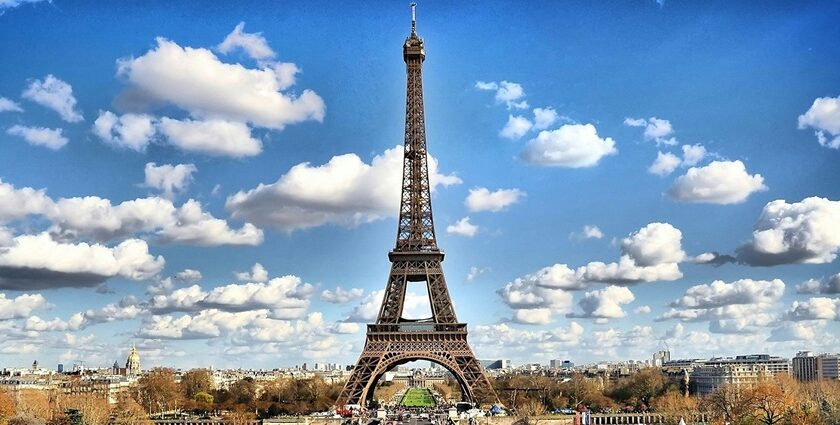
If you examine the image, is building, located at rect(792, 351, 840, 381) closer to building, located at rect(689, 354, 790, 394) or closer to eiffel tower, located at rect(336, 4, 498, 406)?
building, located at rect(689, 354, 790, 394)

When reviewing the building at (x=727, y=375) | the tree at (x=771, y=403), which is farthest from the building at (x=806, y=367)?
the tree at (x=771, y=403)

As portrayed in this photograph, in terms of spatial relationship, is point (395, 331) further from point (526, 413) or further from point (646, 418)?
point (646, 418)

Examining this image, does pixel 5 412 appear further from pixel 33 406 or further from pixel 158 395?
pixel 158 395

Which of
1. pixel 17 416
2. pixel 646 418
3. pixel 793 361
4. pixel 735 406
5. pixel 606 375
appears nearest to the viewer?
pixel 17 416

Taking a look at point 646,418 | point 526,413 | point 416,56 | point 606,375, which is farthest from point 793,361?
point 416,56

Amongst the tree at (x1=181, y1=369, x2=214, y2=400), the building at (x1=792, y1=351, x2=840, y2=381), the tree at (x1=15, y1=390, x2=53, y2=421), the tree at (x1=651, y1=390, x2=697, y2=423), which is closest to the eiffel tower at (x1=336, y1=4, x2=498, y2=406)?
the tree at (x1=651, y1=390, x2=697, y2=423)

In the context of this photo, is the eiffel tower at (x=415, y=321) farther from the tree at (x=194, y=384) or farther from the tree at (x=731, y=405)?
the tree at (x=194, y=384)
